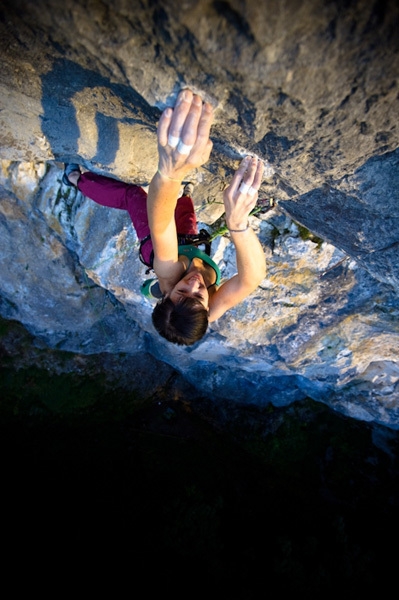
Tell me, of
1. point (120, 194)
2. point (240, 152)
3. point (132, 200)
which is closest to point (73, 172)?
point (120, 194)

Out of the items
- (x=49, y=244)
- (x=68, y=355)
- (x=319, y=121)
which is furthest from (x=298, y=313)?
(x=68, y=355)

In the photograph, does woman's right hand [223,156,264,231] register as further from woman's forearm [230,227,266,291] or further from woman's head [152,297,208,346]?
woman's head [152,297,208,346]

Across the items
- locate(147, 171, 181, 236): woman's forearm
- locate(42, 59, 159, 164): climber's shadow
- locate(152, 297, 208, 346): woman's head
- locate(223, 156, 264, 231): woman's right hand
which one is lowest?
locate(152, 297, 208, 346): woman's head

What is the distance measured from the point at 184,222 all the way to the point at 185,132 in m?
1.54

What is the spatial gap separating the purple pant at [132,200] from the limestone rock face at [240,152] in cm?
14

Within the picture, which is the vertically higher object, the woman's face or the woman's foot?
the woman's foot

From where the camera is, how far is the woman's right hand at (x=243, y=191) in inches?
72.0

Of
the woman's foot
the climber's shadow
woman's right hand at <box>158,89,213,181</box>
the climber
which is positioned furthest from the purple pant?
woman's right hand at <box>158,89,213,181</box>

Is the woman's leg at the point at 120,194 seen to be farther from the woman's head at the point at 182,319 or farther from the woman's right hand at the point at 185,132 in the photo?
the woman's right hand at the point at 185,132

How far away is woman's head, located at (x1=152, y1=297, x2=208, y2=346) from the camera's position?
238cm

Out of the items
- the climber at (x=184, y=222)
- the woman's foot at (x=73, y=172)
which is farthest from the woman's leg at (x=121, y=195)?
the woman's foot at (x=73, y=172)

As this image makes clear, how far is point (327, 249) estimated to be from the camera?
372 cm

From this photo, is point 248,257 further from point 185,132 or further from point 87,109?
point 87,109

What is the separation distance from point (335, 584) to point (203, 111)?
1010 cm
